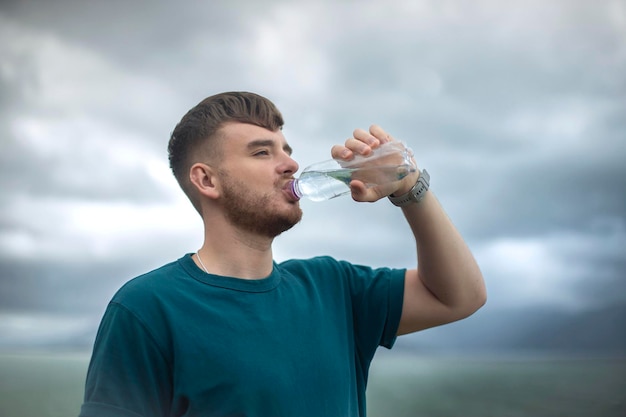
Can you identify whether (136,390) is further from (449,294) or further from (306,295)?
(449,294)

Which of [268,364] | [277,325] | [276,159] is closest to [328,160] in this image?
[276,159]

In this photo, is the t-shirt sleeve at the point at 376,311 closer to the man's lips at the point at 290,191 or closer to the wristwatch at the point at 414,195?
the wristwatch at the point at 414,195

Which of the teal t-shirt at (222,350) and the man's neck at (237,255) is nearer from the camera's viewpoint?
the teal t-shirt at (222,350)

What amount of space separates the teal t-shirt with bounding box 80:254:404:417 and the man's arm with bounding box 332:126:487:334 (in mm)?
206

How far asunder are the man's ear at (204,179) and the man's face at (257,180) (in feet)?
0.17

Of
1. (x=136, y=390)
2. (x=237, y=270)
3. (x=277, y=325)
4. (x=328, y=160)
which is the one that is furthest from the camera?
(x=328, y=160)

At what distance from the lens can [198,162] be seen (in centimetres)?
327

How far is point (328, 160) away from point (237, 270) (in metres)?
0.88

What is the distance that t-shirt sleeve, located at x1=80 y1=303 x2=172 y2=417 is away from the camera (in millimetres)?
2332

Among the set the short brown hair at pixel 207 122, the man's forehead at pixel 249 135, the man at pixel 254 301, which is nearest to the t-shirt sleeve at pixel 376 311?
the man at pixel 254 301

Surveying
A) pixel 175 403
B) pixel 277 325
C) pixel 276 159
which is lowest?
pixel 175 403

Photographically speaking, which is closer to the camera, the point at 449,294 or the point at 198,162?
the point at 449,294

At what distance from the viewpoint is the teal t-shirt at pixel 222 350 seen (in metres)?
2.40

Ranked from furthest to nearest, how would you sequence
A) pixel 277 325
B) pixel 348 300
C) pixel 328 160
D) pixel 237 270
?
pixel 328 160, pixel 348 300, pixel 237 270, pixel 277 325
